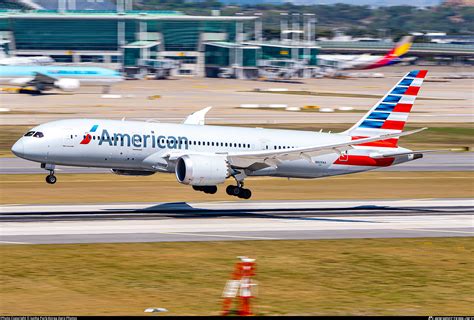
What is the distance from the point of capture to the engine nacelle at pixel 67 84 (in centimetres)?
17538

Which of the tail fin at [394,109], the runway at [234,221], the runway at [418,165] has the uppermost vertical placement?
the tail fin at [394,109]

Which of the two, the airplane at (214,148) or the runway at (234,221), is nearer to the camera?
the runway at (234,221)

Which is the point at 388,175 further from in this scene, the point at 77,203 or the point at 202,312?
the point at 202,312

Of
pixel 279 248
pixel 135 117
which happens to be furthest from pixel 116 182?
pixel 135 117

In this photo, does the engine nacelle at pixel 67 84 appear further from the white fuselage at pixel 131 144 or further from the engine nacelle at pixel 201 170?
the engine nacelle at pixel 201 170

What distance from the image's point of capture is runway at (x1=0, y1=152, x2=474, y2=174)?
71.6 metres

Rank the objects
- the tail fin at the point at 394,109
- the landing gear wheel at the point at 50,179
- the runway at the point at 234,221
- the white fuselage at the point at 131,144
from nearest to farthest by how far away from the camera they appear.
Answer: the runway at the point at 234,221 < the white fuselage at the point at 131,144 < the landing gear wheel at the point at 50,179 < the tail fin at the point at 394,109

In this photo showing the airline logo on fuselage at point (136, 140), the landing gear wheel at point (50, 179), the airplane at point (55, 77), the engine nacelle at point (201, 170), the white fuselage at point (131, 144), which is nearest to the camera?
the engine nacelle at point (201, 170)

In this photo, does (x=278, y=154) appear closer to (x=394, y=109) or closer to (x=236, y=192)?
(x=236, y=192)

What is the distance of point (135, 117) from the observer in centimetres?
12431

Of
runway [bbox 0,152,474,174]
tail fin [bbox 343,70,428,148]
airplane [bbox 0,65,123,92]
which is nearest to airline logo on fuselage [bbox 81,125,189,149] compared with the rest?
tail fin [bbox 343,70,428,148]

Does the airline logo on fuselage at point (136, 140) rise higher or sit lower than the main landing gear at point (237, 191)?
higher

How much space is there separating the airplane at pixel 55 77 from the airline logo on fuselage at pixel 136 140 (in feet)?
398

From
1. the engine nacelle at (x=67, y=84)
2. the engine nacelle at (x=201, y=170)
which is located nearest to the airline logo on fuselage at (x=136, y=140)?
the engine nacelle at (x=201, y=170)
